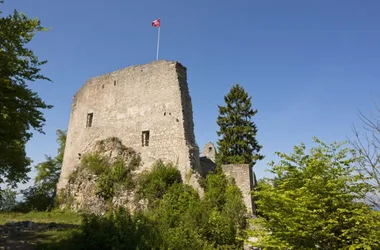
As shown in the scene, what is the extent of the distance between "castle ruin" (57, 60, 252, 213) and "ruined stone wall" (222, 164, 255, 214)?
173 cm

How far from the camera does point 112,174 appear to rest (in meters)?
16.9

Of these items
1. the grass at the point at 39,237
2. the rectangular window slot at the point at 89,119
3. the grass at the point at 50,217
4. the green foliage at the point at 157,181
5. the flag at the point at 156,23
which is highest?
the flag at the point at 156,23

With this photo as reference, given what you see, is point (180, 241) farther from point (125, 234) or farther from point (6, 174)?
point (6, 174)

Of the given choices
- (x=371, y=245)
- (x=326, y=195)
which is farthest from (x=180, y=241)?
(x=371, y=245)

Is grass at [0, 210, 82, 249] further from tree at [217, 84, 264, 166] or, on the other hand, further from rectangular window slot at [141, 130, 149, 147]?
tree at [217, 84, 264, 166]

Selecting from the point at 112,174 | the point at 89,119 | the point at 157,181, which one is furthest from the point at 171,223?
the point at 89,119

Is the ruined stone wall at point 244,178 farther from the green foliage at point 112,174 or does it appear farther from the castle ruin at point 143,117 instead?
the green foliage at point 112,174

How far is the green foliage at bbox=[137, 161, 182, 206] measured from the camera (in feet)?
48.8

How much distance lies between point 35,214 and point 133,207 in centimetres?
633

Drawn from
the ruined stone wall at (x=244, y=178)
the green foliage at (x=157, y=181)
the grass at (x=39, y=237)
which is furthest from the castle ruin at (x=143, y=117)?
the grass at (x=39, y=237)

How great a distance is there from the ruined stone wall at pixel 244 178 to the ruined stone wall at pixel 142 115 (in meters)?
1.96

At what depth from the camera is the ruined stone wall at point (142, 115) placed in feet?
53.1

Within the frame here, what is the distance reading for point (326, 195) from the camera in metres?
9.26

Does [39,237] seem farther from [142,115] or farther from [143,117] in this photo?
[142,115]
